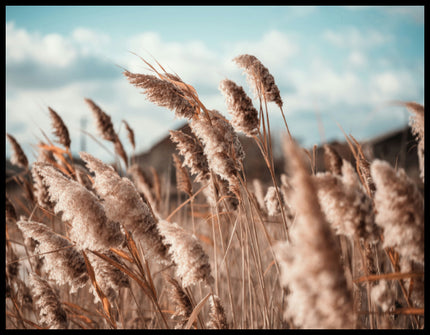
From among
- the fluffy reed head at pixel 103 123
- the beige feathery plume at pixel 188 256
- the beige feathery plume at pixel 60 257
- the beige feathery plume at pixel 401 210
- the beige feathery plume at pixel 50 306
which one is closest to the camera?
the beige feathery plume at pixel 401 210

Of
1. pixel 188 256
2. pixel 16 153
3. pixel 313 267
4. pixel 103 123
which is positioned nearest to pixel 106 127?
pixel 103 123

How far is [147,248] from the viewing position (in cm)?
102

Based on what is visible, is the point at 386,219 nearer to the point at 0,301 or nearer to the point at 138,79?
the point at 138,79

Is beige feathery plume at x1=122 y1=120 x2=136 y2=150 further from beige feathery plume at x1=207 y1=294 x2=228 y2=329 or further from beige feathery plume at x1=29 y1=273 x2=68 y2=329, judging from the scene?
beige feathery plume at x1=207 y1=294 x2=228 y2=329

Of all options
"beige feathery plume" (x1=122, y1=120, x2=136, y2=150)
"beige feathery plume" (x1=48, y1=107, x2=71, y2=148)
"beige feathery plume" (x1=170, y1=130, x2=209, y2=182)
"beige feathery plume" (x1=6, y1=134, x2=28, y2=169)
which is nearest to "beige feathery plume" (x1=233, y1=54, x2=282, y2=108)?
"beige feathery plume" (x1=170, y1=130, x2=209, y2=182)

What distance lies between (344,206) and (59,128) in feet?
6.69

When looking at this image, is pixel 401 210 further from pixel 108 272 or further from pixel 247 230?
pixel 108 272

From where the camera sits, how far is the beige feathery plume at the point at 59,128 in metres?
2.29

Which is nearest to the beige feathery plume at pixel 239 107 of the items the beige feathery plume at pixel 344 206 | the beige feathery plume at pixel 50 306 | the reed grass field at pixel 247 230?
the reed grass field at pixel 247 230

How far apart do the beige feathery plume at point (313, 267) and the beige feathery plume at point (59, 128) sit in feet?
6.91

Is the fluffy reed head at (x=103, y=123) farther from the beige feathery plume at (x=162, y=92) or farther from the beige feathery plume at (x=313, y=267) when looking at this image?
the beige feathery plume at (x=313, y=267)

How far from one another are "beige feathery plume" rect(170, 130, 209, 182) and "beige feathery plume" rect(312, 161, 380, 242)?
50 cm

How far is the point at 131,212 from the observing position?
96 cm
